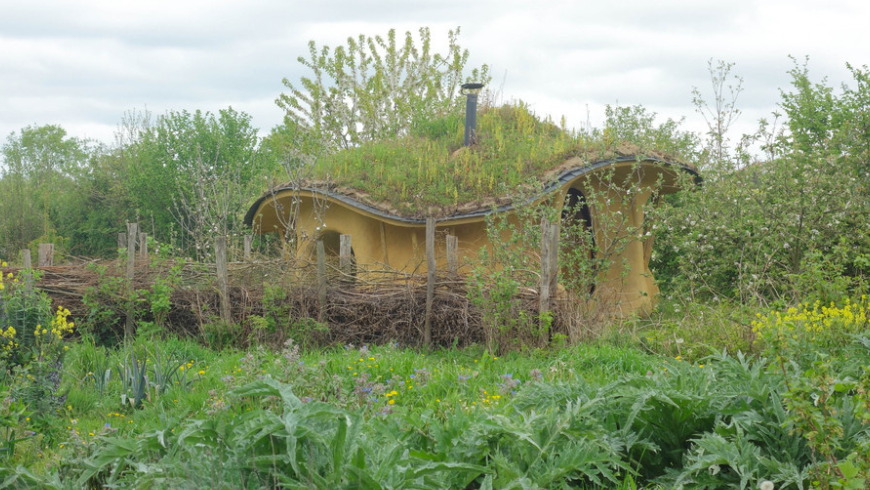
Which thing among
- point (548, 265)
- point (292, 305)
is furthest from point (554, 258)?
point (292, 305)

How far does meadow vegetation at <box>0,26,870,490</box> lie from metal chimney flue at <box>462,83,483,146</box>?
0.42 m

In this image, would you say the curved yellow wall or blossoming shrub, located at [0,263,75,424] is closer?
blossoming shrub, located at [0,263,75,424]

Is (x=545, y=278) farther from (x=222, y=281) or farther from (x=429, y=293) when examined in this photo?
(x=222, y=281)

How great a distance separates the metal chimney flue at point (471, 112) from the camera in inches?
557

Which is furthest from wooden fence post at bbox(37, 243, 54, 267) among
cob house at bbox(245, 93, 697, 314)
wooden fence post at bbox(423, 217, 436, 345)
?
wooden fence post at bbox(423, 217, 436, 345)

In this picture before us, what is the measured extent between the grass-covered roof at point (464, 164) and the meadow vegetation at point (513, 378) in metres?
0.06

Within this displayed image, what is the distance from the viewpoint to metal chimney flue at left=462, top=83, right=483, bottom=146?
557 inches

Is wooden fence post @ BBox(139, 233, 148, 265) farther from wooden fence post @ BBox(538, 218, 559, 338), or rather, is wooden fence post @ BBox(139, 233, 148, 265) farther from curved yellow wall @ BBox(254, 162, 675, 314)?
wooden fence post @ BBox(538, 218, 559, 338)

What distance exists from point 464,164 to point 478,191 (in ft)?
2.69

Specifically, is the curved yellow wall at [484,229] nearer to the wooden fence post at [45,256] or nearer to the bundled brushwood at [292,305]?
the bundled brushwood at [292,305]

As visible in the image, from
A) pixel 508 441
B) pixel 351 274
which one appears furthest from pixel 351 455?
pixel 351 274

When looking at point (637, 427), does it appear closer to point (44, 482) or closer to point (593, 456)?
point (593, 456)

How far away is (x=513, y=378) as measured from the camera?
7.28 m

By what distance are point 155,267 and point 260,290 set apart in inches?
81.8
